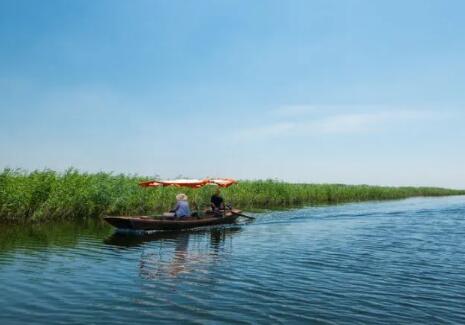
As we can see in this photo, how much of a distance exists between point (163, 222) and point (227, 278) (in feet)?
34.1

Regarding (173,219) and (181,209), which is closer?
(173,219)

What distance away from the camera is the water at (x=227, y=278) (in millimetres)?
9172

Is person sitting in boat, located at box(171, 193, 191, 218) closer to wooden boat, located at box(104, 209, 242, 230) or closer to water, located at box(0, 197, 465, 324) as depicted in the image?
wooden boat, located at box(104, 209, 242, 230)

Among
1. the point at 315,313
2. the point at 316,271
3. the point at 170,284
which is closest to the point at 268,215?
the point at 316,271

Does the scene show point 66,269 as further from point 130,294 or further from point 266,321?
point 266,321

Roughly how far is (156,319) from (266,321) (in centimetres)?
208

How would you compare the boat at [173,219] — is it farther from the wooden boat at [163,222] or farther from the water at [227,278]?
the water at [227,278]

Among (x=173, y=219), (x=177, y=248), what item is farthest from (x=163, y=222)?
(x=177, y=248)

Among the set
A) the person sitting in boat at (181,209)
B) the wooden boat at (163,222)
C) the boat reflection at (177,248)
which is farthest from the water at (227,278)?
the person sitting in boat at (181,209)

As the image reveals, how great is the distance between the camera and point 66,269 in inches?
515

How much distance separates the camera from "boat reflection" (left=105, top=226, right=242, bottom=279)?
45.8ft

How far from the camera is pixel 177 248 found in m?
18.5

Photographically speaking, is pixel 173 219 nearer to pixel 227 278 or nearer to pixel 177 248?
pixel 177 248

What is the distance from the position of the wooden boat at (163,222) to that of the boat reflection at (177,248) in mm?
376
